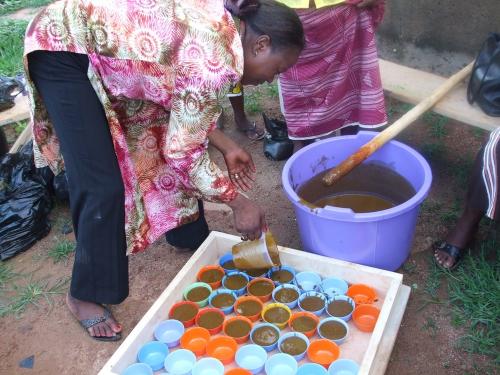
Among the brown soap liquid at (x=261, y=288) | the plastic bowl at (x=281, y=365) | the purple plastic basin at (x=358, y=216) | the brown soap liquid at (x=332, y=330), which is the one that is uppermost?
the purple plastic basin at (x=358, y=216)

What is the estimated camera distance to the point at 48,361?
83.7 inches

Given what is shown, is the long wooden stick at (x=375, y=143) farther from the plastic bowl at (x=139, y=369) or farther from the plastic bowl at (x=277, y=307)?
the plastic bowl at (x=139, y=369)

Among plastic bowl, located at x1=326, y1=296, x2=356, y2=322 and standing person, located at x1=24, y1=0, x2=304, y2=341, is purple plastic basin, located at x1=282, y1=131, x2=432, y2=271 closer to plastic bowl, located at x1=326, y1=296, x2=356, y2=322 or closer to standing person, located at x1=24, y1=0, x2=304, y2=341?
plastic bowl, located at x1=326, y1=296, x2=356, y2=322

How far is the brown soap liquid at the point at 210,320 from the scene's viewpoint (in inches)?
78.5

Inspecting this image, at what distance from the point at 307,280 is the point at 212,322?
44cm

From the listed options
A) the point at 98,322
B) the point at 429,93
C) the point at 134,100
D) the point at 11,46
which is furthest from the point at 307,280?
the point at 11,46

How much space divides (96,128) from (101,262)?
1.78 feet

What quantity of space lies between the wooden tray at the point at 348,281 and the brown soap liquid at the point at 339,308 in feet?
0.20

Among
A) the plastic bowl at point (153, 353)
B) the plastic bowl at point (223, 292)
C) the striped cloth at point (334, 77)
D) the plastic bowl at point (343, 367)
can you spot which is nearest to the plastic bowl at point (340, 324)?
the plastic bowl at point (343, 367)

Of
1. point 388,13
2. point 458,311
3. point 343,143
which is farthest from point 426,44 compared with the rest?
point 458,311

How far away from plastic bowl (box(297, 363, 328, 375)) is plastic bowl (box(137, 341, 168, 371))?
0.51 m

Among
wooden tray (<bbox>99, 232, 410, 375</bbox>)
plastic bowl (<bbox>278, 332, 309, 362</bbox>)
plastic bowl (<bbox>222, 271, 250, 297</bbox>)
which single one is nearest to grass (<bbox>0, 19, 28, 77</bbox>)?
wooden tray (<bbox>99, 232, 410, 375</bbox>)

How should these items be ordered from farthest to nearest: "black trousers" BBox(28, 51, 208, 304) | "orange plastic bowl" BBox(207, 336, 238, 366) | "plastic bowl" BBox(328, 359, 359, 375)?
"orange plastic bowl" BBox(207, 336, 238, 366)
"plastic bowl" BBox(328, 359, 359, 375)
"black trousers" BBox(28, 51, 208, 304)

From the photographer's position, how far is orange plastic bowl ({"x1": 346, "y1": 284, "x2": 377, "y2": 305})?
2.04 metres
